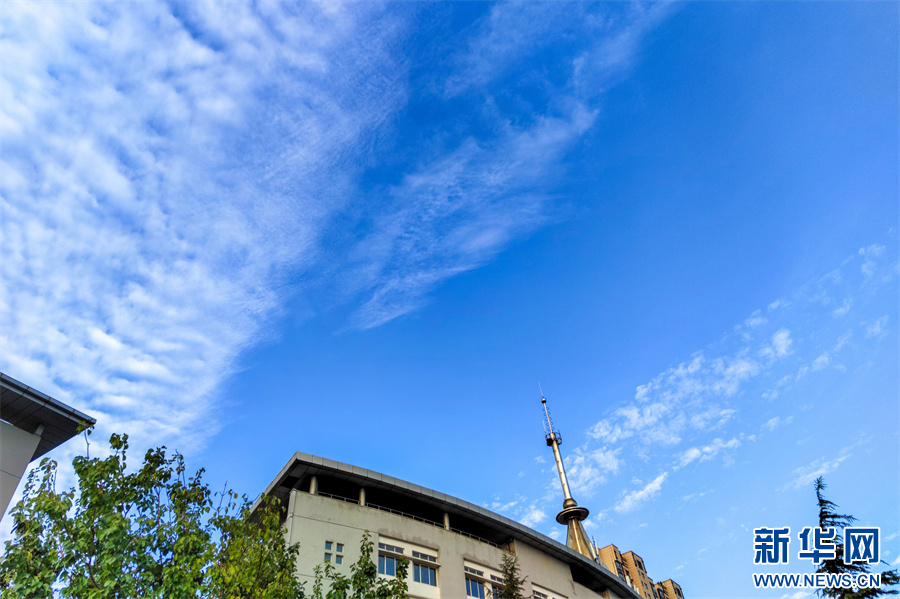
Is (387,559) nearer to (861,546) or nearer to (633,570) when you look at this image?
(861,546)

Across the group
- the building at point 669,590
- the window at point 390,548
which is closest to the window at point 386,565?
the window at point 390,548

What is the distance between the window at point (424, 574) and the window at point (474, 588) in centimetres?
226

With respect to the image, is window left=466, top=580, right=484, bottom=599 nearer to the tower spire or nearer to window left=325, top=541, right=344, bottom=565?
window left=325, top=541, right=344, bottom=565

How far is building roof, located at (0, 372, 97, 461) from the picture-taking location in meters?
21.9

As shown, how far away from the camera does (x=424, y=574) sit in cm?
2864

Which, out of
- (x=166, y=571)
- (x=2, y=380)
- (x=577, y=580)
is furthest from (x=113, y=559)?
(x=577, y=580)

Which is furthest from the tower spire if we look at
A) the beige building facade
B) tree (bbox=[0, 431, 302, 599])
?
tree (bbox=[0, 431, 302, 599])

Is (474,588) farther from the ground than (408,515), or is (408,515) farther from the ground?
(408,515)

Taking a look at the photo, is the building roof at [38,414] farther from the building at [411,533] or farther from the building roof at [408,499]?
the building at [411,533]

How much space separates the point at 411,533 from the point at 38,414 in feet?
56.4

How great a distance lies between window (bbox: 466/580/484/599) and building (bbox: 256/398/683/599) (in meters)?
0.05

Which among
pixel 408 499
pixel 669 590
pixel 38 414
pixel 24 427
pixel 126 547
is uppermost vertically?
pixel 669 590

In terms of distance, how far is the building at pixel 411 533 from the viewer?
86.5ft

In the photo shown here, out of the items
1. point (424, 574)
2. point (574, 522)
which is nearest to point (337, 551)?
point (424, 574)
